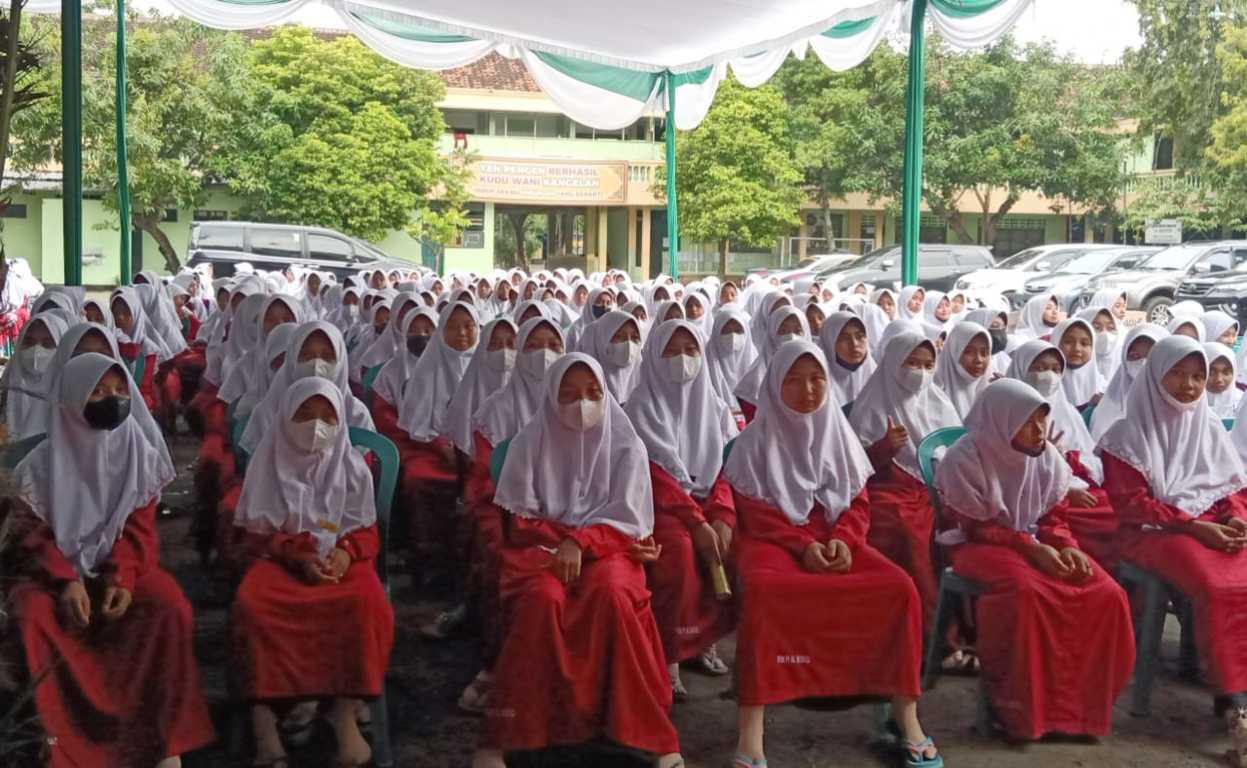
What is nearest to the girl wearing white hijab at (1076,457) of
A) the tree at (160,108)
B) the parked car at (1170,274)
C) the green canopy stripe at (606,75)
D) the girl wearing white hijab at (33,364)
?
the girl wearing white hijab at (33,364)

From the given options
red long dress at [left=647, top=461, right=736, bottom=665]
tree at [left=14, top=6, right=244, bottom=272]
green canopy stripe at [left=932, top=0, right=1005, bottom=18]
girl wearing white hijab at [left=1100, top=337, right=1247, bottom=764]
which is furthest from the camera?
tree at [left=14, top=6, right=244, bottom=272]

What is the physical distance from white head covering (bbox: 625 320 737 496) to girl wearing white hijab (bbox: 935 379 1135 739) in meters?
0.99

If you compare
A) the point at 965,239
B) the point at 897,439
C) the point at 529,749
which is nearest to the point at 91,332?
the point at 529,749

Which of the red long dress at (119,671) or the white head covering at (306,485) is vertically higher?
the white head covering at (306,485)

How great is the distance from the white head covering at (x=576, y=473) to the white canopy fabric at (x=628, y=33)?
18.6ft

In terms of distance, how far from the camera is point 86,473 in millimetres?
3201

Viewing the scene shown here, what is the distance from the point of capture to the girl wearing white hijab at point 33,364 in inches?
173

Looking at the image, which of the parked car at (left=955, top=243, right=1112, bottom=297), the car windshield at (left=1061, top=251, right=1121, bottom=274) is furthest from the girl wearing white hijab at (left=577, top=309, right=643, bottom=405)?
the car windshield at (left=1061, top=251, right=1121, bottom=274)

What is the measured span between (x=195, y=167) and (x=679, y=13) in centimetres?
1502

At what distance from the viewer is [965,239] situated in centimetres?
2638

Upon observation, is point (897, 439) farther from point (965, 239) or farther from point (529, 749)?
point (965, 239)

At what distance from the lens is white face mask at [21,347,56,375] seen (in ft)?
16.4

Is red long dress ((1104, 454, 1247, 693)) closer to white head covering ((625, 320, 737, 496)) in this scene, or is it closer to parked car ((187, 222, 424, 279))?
white head covering ((625, 320, 737, 496))

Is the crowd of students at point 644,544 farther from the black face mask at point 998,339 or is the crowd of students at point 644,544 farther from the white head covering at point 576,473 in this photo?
the black face mask at point 998,339
